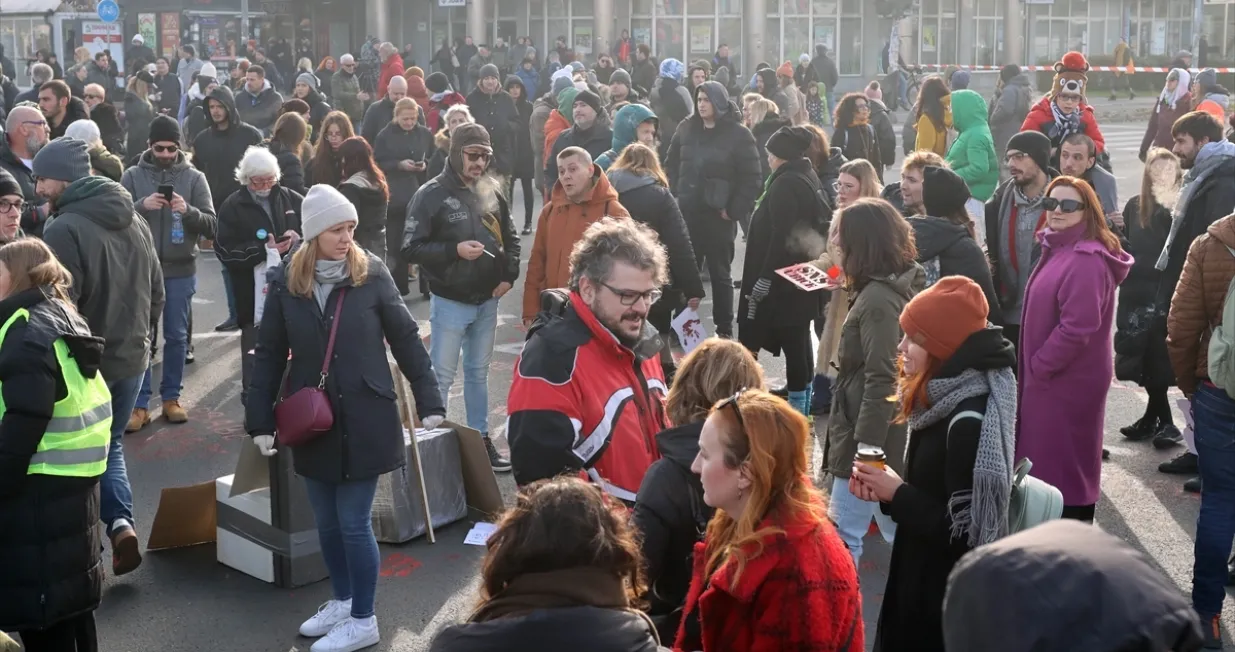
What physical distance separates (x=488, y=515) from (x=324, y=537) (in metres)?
1.50

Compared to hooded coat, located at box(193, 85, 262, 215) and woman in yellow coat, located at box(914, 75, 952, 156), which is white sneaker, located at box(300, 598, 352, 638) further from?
woman in yellow coat, located at box(914, 75, 952, 156)

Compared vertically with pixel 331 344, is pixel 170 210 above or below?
above

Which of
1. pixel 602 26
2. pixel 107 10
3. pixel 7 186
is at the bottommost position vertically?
pixel 7 186

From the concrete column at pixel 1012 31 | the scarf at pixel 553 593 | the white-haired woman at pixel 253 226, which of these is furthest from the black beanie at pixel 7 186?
the concrete column at pixel 1012 31

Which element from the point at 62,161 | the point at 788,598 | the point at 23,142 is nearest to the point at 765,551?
the point at 788,598

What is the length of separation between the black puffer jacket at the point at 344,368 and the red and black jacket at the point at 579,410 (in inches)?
45.8

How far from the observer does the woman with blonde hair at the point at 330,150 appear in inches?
402

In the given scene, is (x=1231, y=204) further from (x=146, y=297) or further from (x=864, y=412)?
(x=146, y=297)

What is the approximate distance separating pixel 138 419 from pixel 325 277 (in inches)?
153

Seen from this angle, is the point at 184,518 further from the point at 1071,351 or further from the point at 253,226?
the point at 1071,351

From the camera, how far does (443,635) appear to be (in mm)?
2609

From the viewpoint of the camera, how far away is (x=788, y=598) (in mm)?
3105

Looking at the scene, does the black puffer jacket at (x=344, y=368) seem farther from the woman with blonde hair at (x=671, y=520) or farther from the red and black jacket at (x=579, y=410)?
the woman with blonde hair at (x=671, y=520)

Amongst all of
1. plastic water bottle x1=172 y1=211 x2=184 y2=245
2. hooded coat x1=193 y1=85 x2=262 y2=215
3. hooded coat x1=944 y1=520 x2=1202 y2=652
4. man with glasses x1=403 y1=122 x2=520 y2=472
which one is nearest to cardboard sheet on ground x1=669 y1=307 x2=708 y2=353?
man with glasses x1=403 y1=122 x2=520 y2=472
